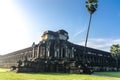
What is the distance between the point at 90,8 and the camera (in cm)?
4116

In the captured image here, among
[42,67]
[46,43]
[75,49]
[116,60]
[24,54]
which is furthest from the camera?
[116,60]

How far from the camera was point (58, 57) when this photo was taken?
53250 millimetres

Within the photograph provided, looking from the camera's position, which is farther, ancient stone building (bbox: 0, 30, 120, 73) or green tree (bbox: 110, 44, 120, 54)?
green tree (bbox: 110, 44, 120, 54)

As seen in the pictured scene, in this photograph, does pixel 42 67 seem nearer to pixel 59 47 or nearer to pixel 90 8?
pixel 59 47

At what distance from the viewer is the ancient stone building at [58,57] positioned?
135ft

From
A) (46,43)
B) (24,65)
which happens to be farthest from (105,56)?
(24,65)

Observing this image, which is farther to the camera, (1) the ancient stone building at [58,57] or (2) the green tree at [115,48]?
(2) the green tree at [115,48]

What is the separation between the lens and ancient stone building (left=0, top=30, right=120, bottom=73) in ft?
135

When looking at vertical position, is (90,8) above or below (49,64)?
above

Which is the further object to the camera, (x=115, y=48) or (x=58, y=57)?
(x=115, y=48)

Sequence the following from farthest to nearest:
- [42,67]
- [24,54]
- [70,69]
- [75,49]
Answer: [24,54] → [75,49] → [42,67] → [70,69]

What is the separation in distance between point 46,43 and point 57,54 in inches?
191

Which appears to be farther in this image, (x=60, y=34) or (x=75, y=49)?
(x=75, y=49)

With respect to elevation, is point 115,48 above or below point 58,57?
above
